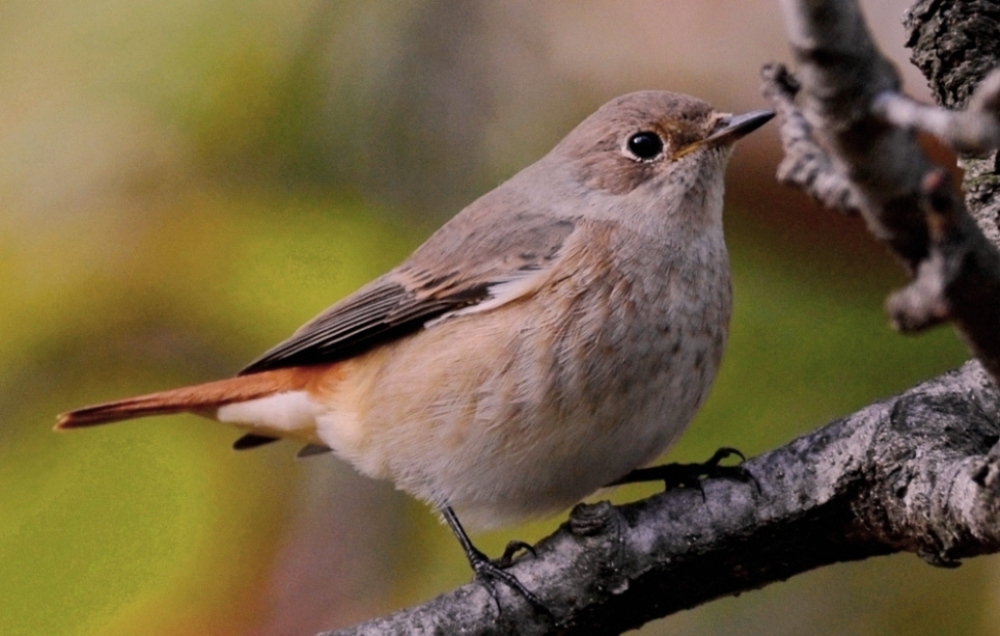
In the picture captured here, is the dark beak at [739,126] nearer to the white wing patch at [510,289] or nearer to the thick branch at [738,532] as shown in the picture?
the white wing patch at [510,289]

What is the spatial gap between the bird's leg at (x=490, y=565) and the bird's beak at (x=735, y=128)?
120 cm

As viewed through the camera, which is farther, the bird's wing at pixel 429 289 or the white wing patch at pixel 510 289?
the bird's wing at pixel 429 289

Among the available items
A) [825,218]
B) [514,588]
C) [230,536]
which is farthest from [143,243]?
[825,218]

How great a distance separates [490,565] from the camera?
2.39 m

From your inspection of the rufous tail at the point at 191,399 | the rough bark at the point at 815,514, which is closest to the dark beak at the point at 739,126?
the rough bark at the point at 815,514

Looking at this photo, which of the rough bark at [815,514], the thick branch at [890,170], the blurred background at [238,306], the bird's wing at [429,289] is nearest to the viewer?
the thick branch at [890,170]

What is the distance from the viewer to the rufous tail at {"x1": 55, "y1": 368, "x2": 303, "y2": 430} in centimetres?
271

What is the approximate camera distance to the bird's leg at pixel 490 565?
222 cm

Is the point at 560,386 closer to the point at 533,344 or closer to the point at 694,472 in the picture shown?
the point at 533,344

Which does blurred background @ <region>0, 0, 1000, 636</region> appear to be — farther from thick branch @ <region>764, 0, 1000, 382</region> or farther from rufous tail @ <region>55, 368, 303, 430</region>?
thick branch @ <region>764, 0, 1000, 382</region>

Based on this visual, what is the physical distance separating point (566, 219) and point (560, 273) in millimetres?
322

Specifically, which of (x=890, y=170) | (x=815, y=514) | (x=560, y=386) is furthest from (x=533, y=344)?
(x=890, y=170)

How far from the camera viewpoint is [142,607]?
2377mm

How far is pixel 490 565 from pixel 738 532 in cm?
57
